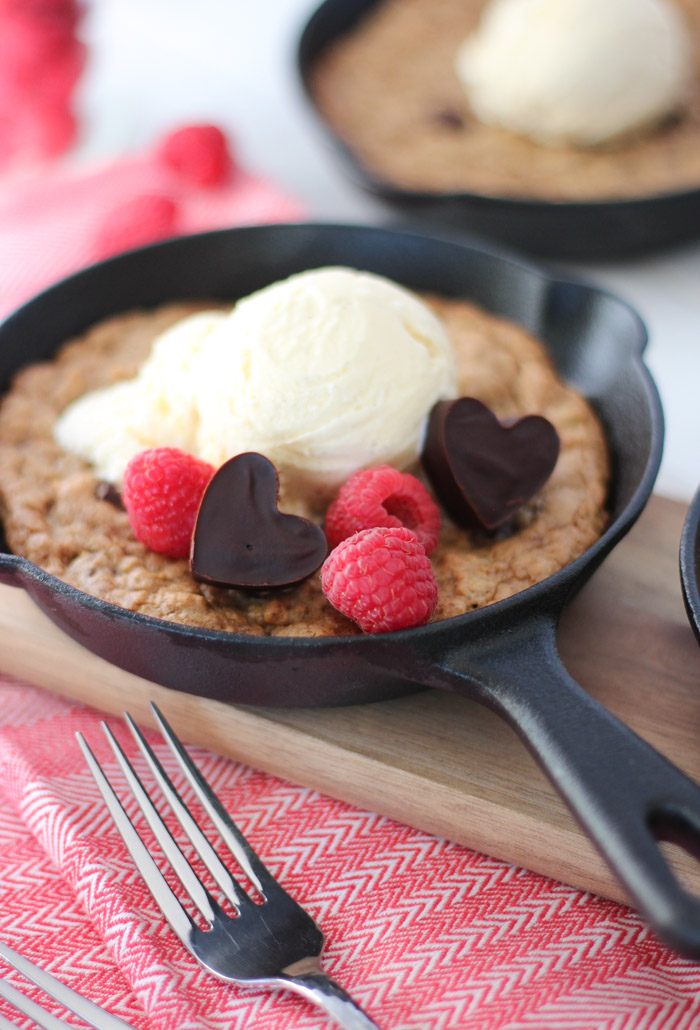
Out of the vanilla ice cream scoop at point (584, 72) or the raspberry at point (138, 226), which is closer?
the raspberry at point (138, 226)

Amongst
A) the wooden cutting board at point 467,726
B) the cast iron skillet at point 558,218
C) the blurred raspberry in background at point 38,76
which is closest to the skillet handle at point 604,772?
the wooden cutting board at point 467,726

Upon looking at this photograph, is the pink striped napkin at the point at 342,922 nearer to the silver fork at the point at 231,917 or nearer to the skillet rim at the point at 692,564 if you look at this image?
the silver fork at the point at 231,917

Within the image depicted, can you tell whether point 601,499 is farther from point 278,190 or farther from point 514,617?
point 278,190

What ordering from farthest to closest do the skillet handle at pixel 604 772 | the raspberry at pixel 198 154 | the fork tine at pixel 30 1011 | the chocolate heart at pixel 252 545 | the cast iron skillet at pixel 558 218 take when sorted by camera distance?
the raspberry at pixel 198 154 < the cast iron skillet at pixel 558 218 < the chocolate heart at pixel 252 545 < the fork tine at pixel 30 1011 < the skillet handle at pixel 604 772

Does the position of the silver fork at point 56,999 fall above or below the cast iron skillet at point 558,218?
below

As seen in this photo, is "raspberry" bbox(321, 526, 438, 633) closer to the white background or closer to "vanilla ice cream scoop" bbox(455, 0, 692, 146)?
the white background

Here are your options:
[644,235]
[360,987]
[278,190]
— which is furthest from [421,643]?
[278,190]
